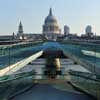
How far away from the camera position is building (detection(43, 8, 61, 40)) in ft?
419

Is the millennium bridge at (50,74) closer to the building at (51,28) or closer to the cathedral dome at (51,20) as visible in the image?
the building at (51,28)

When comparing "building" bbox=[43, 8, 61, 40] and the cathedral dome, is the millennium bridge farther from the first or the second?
the cathedral dome

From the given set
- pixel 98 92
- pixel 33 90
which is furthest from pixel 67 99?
pixel 33 90

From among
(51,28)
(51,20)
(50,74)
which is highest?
(51,20)

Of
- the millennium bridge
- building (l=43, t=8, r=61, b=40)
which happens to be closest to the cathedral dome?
building (l=43, t=8, r=61, b=40)

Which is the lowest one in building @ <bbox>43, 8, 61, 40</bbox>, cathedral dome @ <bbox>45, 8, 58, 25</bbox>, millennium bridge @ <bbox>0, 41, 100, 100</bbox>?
millennium bridge @ <bbox>0, 41, 100, 100</bbox>

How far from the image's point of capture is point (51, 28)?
12825 centimetres

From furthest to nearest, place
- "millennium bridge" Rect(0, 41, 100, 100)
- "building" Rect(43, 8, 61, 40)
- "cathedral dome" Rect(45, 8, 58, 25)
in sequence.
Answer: "cathedral dome" Rect(45, 8, 58, 25), "building" Rect(43, 8, 61, 40), "millennium bridge" Rect(0, 41, 100, 100)

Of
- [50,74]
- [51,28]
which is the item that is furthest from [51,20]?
[50,74]

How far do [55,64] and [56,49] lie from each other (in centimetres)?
685

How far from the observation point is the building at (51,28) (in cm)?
12775

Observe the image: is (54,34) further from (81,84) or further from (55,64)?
(81,84)

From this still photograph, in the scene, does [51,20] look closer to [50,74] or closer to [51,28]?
[51,28]

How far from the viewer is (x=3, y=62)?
34.2 ft
